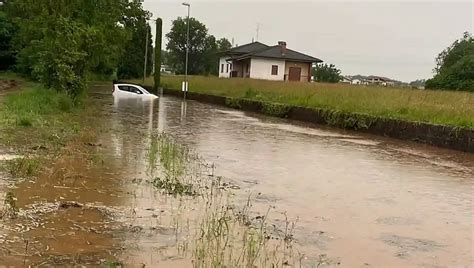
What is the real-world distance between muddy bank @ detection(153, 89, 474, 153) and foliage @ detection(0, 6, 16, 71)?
2775cm

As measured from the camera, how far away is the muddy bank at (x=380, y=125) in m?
17.0

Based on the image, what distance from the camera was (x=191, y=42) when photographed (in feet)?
318

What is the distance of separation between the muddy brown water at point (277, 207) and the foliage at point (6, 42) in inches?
1612

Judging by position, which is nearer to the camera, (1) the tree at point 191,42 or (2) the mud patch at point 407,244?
(2) the mud patch at point 407,244

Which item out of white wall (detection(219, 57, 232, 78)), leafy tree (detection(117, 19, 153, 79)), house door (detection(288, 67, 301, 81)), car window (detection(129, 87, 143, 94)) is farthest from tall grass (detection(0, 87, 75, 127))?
leafy tree (detection(117, 19, 153, 79))

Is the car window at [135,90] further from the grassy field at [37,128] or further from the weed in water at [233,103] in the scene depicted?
the grassy field at [37,128]

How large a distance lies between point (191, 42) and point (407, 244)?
92.6 meters

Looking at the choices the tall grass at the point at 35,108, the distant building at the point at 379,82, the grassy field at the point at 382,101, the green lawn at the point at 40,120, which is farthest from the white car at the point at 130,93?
the distant building at the point at 379,82

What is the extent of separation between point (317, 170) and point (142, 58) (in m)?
66.3

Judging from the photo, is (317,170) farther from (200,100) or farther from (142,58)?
(142,58)

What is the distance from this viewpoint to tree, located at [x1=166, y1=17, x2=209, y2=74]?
96.3 metres

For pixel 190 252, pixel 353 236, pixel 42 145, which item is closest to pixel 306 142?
pixel 42 145

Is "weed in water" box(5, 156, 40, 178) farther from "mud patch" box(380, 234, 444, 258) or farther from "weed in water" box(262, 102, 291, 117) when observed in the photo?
"weed in water" box(262, 102, 291, 117)

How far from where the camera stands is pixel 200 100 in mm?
42031
